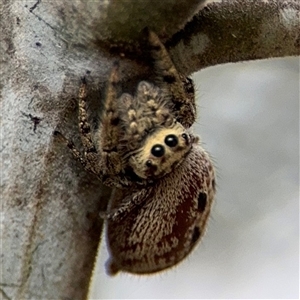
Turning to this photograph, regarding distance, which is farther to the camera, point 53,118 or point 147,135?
point 147,135

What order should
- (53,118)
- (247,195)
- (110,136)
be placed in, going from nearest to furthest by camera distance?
(53,118), (110,136), (247,195)

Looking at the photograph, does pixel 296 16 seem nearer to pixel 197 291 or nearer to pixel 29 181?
pixel 29 181

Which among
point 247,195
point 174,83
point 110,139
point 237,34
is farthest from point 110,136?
point 247,195

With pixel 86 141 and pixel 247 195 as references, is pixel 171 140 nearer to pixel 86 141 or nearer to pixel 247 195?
pixel 86 141

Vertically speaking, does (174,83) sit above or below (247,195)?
above

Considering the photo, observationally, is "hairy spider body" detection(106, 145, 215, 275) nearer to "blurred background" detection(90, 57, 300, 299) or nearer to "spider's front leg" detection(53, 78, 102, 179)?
"spider's front leg" detection(53, 78, 102, 179)

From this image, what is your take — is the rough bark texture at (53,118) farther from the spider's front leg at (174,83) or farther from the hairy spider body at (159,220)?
the hairy spider body at (159,220)
